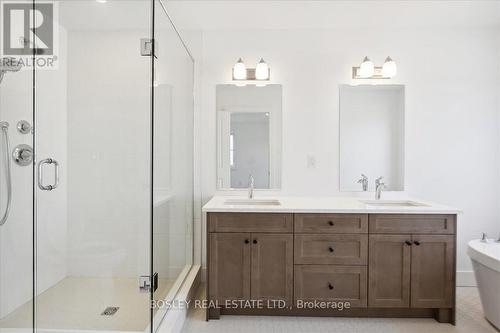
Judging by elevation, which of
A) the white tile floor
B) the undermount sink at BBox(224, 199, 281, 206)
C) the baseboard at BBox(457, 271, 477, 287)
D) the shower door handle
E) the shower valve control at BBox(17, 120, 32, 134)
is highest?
the shower valve control at BBox(17, 120, 32, 134)

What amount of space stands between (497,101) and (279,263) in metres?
2.40

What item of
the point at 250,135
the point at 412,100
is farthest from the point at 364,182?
the point at 250,135

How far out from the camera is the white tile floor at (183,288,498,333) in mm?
2297

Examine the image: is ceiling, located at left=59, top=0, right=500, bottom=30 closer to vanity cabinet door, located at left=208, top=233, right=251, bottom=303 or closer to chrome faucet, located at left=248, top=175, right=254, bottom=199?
chrome faucet, located at left=248, top=175, right=254, bottom=199

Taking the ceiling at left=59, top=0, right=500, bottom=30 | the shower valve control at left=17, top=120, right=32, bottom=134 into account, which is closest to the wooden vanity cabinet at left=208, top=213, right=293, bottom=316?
the shower valve control at left=17, top=120, right=32, bottom=134

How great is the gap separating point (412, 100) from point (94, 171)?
262 cm

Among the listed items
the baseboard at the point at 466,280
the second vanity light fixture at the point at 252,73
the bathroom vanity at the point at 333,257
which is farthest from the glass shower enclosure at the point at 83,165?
the baseboard at the point at 466,280

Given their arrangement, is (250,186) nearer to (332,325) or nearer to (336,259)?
(336,259)

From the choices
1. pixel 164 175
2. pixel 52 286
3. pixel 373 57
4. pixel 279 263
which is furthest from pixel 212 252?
pixel 373 57

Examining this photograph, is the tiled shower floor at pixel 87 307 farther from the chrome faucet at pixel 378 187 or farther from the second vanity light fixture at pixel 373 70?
the second vanity light fixture at pixel 373 70

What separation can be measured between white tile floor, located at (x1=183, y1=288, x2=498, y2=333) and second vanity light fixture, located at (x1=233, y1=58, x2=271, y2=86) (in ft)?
6.35

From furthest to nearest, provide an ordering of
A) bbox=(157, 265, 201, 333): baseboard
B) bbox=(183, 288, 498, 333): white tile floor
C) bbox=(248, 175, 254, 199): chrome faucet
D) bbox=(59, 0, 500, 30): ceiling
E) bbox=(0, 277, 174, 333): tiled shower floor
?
bbox=(248, 175, 254, 199): chrome faucet, bbox=(59, 0, 500, 30): ceiling, bbox=(183, 288, 498, 333): white tile floor, bbox=(157, 265, 201, 333): baseboard, bbox=(0, 277, 174, 333): tiled shower floor

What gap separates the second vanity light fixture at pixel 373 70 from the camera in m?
2.91

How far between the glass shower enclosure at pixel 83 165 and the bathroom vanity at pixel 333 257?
0.48 meters
